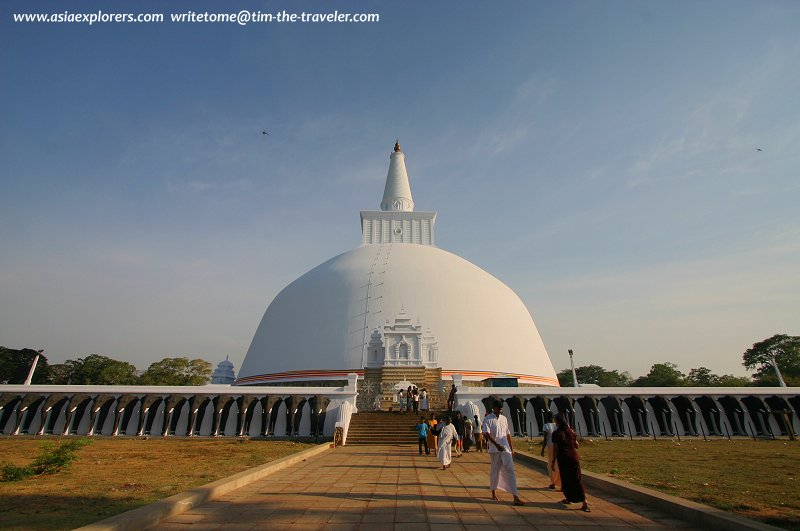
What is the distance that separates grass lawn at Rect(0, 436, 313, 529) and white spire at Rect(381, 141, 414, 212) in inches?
1325

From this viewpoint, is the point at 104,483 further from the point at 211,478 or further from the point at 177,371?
the point at 177,371

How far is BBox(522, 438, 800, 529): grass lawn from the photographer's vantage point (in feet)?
22.7

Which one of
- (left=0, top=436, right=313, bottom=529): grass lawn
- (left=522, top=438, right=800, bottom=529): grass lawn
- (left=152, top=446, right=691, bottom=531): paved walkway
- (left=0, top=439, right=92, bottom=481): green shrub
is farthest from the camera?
(left=0, top=439, right=92, bottom=481): green shrub

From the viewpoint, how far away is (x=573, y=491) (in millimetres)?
6973

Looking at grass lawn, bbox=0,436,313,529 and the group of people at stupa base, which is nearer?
grass lawn, bbox=0,436,313,529

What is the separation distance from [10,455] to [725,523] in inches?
761

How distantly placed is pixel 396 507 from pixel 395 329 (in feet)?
76.6

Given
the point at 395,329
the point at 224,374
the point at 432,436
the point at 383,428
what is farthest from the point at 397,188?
the point at 432,436

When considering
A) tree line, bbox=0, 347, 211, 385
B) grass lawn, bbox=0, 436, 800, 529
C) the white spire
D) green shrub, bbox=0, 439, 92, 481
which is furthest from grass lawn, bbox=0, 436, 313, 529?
tree line, bbox=0, 347, 211, 385

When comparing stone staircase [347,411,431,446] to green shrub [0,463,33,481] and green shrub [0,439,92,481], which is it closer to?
green shrub [0,439,92,481]

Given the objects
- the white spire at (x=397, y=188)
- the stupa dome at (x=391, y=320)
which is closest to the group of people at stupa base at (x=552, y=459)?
the stupa dome at (x=391, y=320)

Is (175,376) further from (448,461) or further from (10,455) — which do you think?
(448,461)

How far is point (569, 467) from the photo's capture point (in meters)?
7.11

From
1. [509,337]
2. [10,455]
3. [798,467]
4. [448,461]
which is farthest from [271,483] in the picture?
[509,337]
